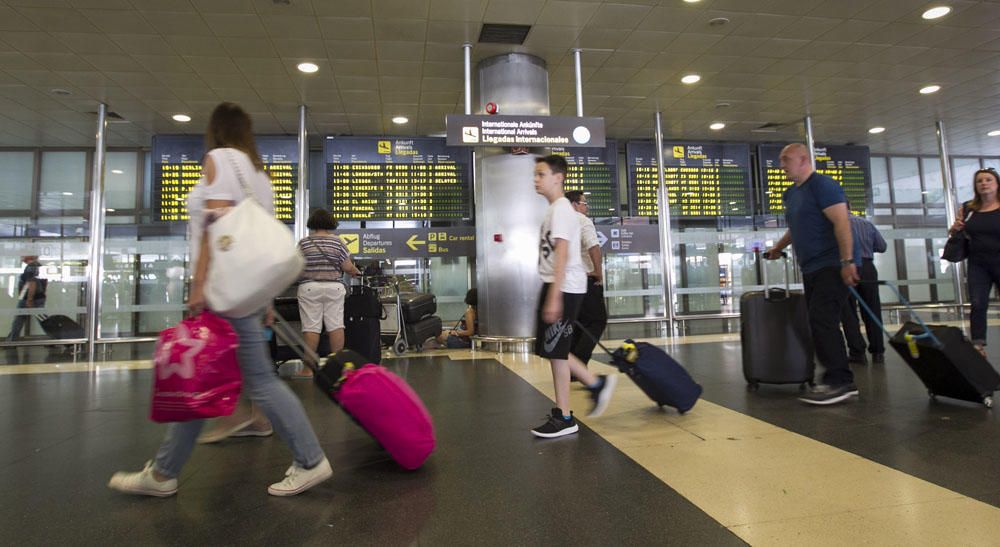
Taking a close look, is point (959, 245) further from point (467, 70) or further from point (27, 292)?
point (27, 292)

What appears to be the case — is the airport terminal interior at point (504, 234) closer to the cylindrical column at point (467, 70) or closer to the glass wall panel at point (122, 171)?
the glass wall panel at point (122, 171)

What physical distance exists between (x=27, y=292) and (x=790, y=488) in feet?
35.9

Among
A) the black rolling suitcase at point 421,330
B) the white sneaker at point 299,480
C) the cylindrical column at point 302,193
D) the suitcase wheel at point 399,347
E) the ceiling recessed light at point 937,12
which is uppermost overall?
the ceiling recessed light at point 937,12

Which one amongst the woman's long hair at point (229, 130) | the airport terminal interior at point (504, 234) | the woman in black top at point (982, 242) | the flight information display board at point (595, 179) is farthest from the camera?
the flight information display board at point (595, 179)

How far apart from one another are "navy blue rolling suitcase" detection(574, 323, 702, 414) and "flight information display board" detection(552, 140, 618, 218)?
7.35 meters

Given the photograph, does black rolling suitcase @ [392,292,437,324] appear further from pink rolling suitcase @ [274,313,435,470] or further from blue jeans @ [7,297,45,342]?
blue jeans @ [7,297,45,342]

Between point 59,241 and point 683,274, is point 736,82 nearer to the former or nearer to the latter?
point 683,274

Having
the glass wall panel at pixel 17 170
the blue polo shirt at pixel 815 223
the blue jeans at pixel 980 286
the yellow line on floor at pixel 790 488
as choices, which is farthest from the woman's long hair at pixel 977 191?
the glass wall panel at pixel 17 170

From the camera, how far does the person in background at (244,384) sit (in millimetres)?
1999

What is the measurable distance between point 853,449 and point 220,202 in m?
2.86

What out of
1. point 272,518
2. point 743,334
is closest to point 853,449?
point 743,334

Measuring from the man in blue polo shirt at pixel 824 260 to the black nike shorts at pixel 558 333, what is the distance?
1.72 metres

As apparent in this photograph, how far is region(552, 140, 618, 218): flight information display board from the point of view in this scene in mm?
10422

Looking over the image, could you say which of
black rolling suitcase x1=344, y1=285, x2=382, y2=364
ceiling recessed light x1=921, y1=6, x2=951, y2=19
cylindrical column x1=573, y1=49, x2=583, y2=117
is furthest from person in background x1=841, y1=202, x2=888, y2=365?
black rolling suitcase x1=344, y1=285, x2=382, y2=364
